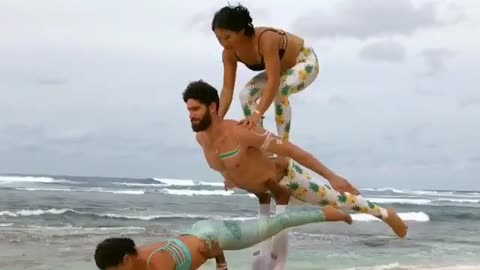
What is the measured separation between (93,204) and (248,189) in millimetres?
20267

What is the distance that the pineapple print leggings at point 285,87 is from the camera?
14.6ft

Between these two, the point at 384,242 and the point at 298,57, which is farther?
the point at 384,242

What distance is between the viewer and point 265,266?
15.3 ft

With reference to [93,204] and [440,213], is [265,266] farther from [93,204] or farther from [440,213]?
[440,213]

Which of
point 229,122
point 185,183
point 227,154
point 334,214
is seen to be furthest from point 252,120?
point 185,183

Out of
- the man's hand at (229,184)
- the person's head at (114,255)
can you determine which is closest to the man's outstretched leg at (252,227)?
the man's hand at (229,184)

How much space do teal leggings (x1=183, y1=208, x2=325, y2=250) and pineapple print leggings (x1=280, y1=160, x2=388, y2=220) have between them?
20cm

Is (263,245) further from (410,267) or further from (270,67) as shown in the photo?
(410,267)

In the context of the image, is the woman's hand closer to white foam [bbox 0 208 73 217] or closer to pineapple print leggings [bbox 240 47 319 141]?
pineapple print leggings [bbox 240 47 319 141]

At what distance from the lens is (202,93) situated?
3969 mm

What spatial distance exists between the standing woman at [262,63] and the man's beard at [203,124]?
242 mm

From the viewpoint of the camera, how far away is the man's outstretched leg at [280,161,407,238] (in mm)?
4523

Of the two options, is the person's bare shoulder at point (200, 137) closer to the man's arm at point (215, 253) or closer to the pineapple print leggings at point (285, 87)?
the pineapple print leggings at point (285, 87)

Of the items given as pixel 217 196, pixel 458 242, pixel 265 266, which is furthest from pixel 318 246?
pixel 217 196
